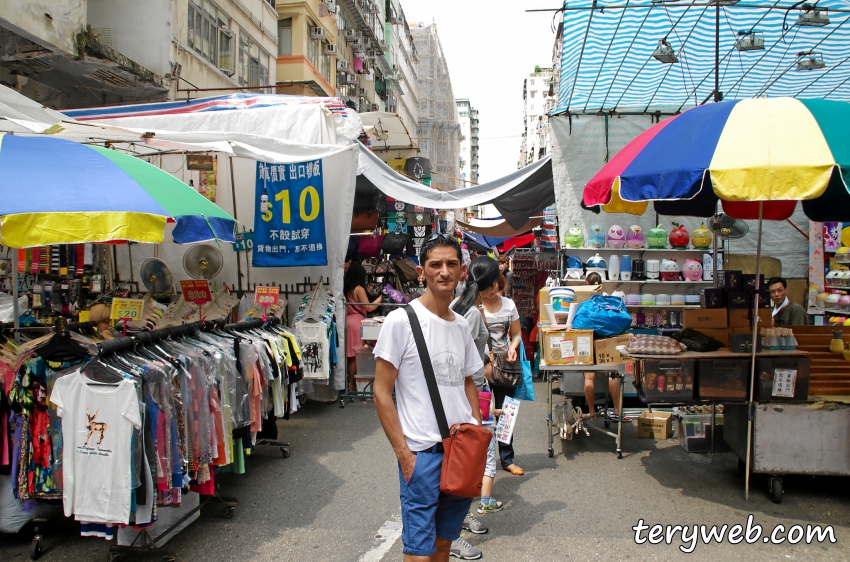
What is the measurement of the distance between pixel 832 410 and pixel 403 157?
9.79m

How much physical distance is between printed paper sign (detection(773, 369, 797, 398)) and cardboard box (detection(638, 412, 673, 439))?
1.80 metres

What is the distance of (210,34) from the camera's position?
1592 cm

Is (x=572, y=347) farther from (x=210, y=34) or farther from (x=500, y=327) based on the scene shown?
(x=210, y=34)

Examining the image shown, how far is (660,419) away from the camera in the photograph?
667 centimetres

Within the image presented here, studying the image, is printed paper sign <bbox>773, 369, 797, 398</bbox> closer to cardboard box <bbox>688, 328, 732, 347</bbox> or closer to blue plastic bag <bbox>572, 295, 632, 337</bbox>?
cardboard box <bbox>688, 328, 732, 347</bbox>

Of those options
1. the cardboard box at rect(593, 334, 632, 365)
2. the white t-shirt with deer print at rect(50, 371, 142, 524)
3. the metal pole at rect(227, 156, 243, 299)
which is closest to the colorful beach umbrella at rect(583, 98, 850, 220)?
the cardboard box at rect(593, 334, 632, 365)

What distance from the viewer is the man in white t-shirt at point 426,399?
278cm

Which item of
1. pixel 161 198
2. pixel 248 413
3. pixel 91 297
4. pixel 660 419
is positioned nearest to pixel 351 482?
pixel 248 413

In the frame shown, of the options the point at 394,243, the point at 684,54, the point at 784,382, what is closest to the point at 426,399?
the point at 784,382

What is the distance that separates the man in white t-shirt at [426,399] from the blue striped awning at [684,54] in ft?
18.2

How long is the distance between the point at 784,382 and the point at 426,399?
12.0 feet

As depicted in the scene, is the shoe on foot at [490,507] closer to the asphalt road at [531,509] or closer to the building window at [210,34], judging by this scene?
the asphalt road at [531,509]

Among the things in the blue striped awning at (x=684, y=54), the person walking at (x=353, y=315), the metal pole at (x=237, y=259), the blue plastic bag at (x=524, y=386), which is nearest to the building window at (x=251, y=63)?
the metal pole at (x=237, y=259)

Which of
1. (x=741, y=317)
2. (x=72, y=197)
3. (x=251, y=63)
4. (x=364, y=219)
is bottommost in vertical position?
(x=741, y=317)
